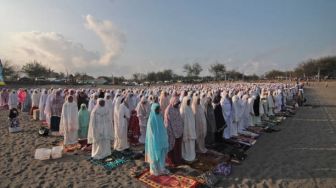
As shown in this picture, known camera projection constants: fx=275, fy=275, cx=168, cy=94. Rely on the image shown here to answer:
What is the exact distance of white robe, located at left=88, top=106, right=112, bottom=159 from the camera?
712 cm

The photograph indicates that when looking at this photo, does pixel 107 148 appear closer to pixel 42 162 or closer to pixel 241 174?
pixel 42 162

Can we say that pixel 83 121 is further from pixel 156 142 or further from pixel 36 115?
pixel 36 115

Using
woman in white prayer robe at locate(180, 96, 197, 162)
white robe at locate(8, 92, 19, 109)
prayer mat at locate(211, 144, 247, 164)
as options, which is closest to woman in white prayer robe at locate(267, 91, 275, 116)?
prayer mat at locate(211, 144, 247, 164)

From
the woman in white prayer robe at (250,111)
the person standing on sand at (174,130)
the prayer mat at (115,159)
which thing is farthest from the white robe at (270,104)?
the prayer mat at (115,159)

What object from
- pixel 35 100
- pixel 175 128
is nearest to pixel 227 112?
pixel 175 128

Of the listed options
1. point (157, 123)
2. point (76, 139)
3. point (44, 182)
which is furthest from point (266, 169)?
point (76, 139)

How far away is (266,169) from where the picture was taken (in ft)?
21.4

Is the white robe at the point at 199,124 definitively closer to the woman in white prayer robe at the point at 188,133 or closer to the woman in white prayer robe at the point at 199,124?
the woman in white prayer robe at the point at 199,124

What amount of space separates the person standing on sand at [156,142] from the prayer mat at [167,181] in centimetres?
17

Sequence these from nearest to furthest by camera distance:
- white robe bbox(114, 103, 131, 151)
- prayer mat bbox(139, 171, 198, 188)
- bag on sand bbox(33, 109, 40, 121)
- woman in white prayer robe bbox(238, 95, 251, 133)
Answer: prayer mat bbox(139, 171, 198, 188) → white robe bbox(114, 103, 131, 151) → woman in white prayer robe bbox(238, 95, 251, 133) → bag on sand bbox(33, 109, 40, 121)

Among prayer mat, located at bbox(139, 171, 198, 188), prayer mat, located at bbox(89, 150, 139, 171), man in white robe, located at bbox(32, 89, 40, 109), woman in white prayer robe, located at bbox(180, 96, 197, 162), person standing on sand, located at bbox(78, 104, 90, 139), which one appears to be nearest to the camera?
prayer mat, located at bbox(139, 171, 198, 188)

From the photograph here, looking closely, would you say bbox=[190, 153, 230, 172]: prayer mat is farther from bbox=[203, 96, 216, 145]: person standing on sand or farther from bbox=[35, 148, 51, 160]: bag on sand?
bbox=[35, 148, 51, 160]: bag on sand

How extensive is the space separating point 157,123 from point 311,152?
4.84 meters

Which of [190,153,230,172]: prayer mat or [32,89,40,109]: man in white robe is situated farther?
[32,89,40,109]: man in white robe
